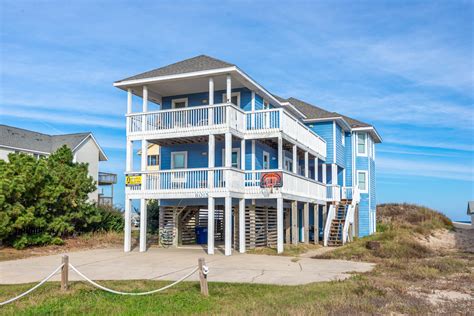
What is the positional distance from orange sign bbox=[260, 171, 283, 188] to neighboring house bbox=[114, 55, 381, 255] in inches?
1.7

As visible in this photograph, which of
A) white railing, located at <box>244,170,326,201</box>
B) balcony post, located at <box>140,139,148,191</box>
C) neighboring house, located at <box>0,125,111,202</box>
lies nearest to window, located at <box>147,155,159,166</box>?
neighboring house, located at <box>0,125,111,202</box>

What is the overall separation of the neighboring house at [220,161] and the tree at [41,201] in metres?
3.56

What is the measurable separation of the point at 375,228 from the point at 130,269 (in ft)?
83.7

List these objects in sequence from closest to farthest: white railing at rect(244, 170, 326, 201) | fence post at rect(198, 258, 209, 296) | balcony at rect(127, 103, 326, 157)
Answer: fence post at rect(198, 258, 209, 296) < balcony at rect(127, 103, 326, 157) < white railing at rect(244, 170, 326, 201)

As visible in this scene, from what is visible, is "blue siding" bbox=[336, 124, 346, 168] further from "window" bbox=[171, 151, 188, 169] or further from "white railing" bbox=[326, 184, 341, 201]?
"window" bbox=[171, 151, 188, 169]

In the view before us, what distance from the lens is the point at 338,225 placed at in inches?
1099

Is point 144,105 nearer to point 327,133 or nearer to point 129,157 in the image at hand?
point 129,157

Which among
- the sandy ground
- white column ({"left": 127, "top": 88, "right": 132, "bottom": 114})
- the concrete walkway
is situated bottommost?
the sandy ground

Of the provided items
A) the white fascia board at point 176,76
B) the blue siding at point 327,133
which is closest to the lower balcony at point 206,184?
the white fascia board at point 176,76

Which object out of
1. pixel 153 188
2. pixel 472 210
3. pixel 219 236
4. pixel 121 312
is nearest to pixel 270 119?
pixel 153 188

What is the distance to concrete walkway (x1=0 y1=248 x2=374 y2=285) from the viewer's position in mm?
14038

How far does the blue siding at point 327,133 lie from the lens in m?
31.1

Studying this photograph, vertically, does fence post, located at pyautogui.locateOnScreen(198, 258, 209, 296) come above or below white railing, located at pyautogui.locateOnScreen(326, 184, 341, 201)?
below

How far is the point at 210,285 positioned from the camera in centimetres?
1246
